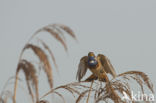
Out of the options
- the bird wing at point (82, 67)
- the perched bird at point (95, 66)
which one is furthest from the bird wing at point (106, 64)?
the bird wing at point (82, 67)

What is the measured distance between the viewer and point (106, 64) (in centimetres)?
244

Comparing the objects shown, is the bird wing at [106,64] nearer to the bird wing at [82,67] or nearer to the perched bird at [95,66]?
the perched bird at [95,66]

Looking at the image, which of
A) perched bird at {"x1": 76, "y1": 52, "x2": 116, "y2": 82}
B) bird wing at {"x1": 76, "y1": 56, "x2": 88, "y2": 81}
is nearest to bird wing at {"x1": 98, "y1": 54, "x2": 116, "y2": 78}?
perched bird at {"x1": 76, "y1": 52, "x2": 116, "y2": 82}

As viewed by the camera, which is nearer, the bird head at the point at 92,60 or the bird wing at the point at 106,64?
the bird wing at the point at 106,64

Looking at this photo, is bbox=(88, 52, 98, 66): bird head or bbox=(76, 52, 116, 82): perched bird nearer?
bbox=(76, 52, 116, 82): perched bird

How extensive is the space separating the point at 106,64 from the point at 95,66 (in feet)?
0.29

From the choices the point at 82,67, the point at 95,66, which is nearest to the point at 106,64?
the point at 95,66

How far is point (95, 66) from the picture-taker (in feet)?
8.05

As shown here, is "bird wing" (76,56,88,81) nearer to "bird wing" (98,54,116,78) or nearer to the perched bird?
the perched bird

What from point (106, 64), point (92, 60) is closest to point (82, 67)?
point (92, 60)

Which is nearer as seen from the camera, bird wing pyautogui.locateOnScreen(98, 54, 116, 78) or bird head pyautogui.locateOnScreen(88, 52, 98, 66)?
bird wing pyautogui.locateOnScreen(98, 54, 116, 78)

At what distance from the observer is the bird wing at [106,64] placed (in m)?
2.35

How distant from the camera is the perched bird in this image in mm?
2354

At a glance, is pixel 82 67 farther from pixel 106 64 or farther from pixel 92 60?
pixel 106 64
